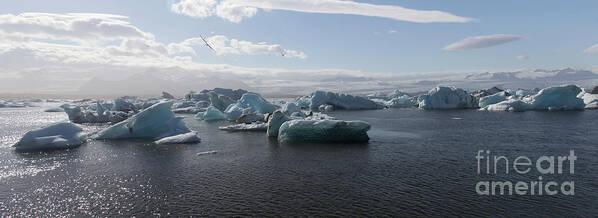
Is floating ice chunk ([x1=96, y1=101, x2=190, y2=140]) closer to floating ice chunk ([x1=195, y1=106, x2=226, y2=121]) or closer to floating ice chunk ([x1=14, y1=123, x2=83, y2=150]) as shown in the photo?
floating ice chunk ([x1=14, y1=123, x2=83, y2=150])

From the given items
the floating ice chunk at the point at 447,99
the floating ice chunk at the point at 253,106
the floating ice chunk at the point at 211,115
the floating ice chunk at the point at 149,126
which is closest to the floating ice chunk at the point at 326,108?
the floating ice chunk at the point at 447,99

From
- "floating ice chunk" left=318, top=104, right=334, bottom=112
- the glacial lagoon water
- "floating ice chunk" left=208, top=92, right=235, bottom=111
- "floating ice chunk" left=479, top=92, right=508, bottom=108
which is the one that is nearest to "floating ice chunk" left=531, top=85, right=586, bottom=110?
"floating ice chunk" left=479, top=92, right=508, bottom=108

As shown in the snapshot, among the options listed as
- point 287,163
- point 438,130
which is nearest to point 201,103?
point 438,130

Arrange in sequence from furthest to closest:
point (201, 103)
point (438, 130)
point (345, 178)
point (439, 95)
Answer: point (201, 103)
point (439, 95)
point (438, 130)
point (345, 178)

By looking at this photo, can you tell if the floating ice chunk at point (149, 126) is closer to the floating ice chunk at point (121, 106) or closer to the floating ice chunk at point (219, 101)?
the floating ice chunk at point (121, 106)

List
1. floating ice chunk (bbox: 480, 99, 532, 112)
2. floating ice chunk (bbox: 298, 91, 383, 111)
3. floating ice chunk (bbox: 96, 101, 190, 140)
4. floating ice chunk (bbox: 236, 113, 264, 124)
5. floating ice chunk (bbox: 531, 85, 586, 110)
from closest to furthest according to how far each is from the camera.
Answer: floating ice chunk (bbox: 96, 101, 190, 140)
floating ice chunk (bbox: 236, 113, 264, 124)
floating ice chunk (bbox: 531, 85, 586, 110)
floating ice chunk (bbox: 480, 99, 532, 112)
floating ice chunk (bbox: 298, 91, 383, 111)

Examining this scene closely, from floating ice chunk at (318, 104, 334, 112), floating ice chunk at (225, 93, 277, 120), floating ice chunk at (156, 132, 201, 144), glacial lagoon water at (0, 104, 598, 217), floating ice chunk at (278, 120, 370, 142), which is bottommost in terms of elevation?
glacial lagoon water at (0, 104, 598, 217)

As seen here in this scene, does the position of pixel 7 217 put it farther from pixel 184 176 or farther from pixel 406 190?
pixel 406 190
